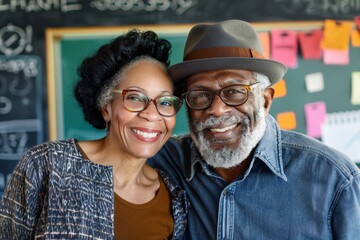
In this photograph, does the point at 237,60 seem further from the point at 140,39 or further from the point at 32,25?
the point at 32,25

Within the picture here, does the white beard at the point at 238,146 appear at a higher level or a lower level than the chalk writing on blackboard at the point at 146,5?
lower

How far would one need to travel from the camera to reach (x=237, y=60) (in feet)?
4.81

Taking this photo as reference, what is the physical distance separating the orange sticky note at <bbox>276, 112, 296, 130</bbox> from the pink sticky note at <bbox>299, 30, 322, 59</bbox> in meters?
0.41

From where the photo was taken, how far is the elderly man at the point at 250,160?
56.9 inches

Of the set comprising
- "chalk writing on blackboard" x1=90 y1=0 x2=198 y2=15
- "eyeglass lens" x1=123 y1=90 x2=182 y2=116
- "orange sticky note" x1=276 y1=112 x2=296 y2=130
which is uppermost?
"chalk writing on blackboard" x1=90 y1=0 x2=198 y2=15

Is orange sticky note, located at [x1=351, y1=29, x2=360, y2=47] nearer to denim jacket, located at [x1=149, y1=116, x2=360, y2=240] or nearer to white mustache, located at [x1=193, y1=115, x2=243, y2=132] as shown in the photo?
denim jacket, located at [x1=149, y1=116, x2=360, y2=240]

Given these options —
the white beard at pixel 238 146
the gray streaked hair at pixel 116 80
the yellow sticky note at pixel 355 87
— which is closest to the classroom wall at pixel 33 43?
the yellow sticky note at pixel 355 87

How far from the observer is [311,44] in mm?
2846

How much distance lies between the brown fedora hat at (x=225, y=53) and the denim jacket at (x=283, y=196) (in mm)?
278

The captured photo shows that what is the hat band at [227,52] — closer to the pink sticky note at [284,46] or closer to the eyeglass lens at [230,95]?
the eyeglass lens at [230,95]

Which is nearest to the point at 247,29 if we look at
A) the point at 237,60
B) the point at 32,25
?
the point at 237,60

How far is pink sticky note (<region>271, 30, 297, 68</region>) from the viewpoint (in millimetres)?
2832

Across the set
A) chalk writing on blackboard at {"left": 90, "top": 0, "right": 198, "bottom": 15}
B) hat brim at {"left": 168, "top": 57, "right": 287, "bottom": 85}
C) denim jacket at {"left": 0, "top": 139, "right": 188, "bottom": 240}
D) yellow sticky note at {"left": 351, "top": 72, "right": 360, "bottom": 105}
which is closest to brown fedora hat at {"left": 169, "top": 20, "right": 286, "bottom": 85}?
hat brim at {"left": 168, "top": 57, "right": 287, "bottom": 85}

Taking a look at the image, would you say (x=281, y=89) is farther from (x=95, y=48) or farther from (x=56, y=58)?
(x=56, y=58)
